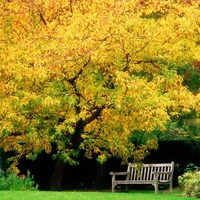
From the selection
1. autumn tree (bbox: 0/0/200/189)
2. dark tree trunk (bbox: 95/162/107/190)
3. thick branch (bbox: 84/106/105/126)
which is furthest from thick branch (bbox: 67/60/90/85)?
dark tree trunk (bbox: 95/162/107/190)

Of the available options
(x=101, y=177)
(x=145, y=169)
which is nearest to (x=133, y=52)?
(x=145, y=169)

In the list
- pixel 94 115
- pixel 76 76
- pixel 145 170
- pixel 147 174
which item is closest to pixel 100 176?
pixel 145 170

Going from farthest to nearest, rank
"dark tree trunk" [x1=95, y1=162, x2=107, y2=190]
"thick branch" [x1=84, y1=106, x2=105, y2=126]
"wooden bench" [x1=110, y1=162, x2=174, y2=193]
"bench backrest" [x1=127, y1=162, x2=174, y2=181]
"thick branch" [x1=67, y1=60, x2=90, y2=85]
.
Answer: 1. "dark tree trunk" [x1=95, y1=162, x2=107, y2=190]
2. "bench backrest" [x1=127, y1=162, x2=174, y2=181]
3. "wooden bench" [x1=110, y1=162, x2=174, y2=193]
4. "thick branch" [x1=84, y1=106, x2=105, y2=126]
5. "thick branch" [x1=67, y1=60, x2=90, y2=85]

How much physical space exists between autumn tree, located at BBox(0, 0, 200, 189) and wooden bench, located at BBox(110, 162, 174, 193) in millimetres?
2353

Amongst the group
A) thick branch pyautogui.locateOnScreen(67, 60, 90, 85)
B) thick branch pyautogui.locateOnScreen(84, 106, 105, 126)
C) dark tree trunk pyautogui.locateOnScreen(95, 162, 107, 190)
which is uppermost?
thick branch pyautogui.locateOnScreen(67, 60, 90, 85)

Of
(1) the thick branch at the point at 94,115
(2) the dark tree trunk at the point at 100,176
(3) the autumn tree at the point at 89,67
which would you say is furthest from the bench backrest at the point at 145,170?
(1) the thick branch at the point at 94,115

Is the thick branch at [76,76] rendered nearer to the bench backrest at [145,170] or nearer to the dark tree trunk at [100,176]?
the bench backrest at [145,170]

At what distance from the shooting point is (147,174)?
1978 centimetres

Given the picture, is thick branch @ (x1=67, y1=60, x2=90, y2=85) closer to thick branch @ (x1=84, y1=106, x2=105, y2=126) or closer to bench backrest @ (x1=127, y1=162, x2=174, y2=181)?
thick branch @ (x1=84, y1=106, x2=105, y2=126)

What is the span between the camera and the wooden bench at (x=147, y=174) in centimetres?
1883

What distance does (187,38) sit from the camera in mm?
16469

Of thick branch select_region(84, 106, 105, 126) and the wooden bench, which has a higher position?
thick branch select_region(84, 106, 105, 126)

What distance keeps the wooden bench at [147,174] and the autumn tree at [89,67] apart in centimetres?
235

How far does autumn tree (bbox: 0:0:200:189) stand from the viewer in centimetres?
1477
